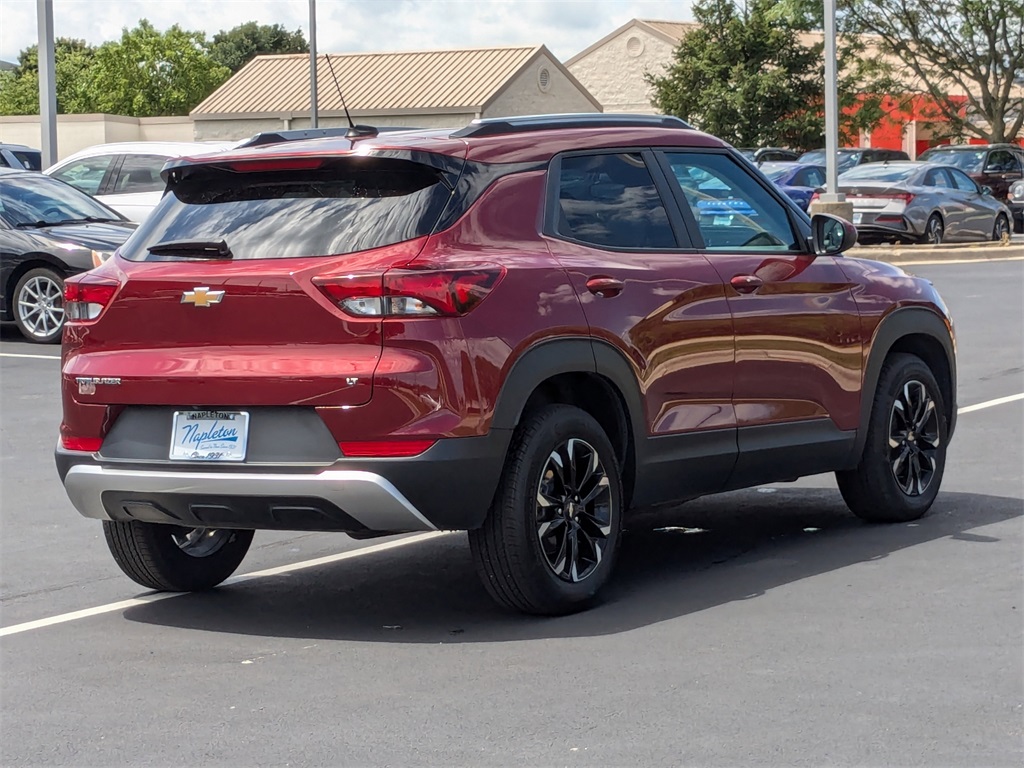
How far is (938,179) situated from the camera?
30.2 m

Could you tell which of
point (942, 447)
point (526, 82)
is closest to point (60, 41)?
point (526, 82)

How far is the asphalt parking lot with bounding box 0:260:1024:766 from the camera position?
483 cm

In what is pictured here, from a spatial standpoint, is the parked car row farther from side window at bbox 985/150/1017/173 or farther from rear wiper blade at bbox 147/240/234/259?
rear wiper blade at bbox 147/240/234/259

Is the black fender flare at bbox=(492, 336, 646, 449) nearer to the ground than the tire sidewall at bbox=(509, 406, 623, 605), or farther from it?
farther from it

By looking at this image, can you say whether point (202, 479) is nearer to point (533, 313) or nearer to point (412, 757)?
point (533, 313)

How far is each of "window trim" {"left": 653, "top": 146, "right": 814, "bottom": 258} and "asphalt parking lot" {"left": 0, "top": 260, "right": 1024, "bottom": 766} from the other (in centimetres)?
131

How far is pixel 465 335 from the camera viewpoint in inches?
232

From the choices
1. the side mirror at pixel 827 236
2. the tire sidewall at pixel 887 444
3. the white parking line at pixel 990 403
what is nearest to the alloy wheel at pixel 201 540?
the side mirror at pixel 827 236

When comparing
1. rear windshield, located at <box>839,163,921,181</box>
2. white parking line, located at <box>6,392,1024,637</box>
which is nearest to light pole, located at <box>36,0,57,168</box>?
rear windshield, located at <box>839,163,921,181</box>

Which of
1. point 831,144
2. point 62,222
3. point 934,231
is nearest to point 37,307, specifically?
point 62,222

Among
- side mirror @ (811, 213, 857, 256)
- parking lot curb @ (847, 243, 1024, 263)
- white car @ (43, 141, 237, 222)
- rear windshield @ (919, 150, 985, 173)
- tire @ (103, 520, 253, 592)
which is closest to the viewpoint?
tire @ (103, 520, 253, 592)

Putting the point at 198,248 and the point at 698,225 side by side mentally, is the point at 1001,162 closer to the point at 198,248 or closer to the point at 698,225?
the point at 698,225

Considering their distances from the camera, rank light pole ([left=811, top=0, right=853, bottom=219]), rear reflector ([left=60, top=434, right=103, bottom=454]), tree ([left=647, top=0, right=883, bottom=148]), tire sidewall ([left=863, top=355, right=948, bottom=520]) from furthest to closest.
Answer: tree ([left=647, top=0, right=883, bottom=148]) < light pole ([left=811, top=0, right=853, bottom=219]) < tire sidewall ([left=863, top=355, right=948, bottom=520]) < rear reflector ([left=60, top=434, right=103, bottom=454])

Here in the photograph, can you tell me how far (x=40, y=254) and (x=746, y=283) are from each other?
36.9 ft
